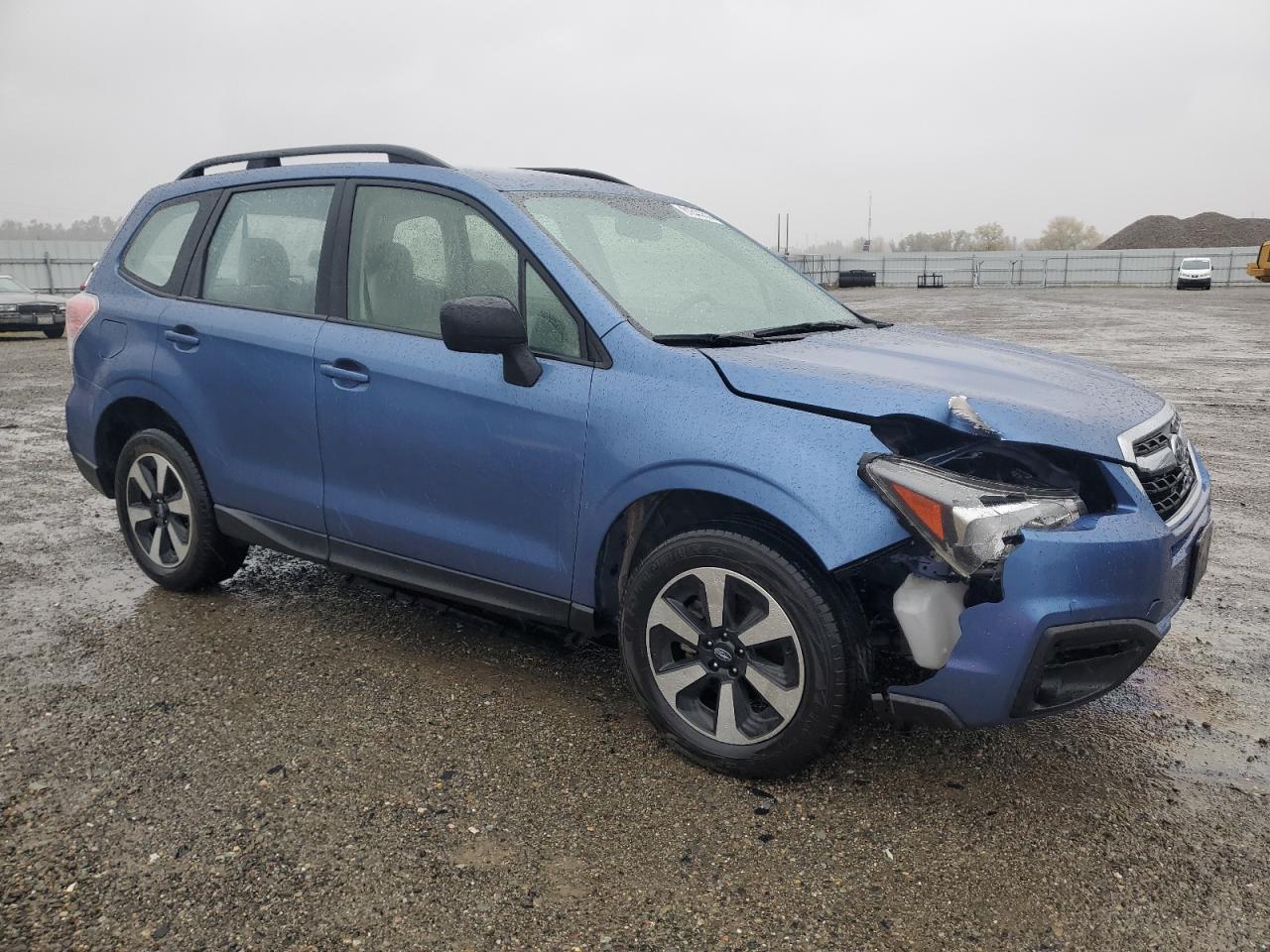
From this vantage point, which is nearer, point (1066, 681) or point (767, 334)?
point (1066, 681)

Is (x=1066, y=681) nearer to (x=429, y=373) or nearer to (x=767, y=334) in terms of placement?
(x=767, y=334)

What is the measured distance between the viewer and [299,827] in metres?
2.81

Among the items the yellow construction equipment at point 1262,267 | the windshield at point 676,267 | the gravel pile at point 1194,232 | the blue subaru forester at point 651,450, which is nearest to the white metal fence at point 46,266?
the blue subaru forester at point 651,450

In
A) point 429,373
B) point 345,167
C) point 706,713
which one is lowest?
point 706,713

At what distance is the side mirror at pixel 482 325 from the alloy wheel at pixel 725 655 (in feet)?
2.95

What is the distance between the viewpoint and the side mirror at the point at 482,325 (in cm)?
314

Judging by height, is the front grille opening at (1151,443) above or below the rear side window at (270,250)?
below

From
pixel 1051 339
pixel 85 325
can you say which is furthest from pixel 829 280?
pixel 85 325

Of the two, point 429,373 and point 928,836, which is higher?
point 429,373

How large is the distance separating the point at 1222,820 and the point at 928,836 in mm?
836

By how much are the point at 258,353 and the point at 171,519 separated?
3.44 ft

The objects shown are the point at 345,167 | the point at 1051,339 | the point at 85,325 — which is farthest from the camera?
the point at 1051,339

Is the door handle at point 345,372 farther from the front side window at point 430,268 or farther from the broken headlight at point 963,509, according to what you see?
the broken headlight at point 963,509

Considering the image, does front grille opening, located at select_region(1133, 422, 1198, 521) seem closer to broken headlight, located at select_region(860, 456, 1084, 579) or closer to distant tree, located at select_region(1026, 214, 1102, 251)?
broken headlight, located at select_region(860, 456, 1084, 579)
